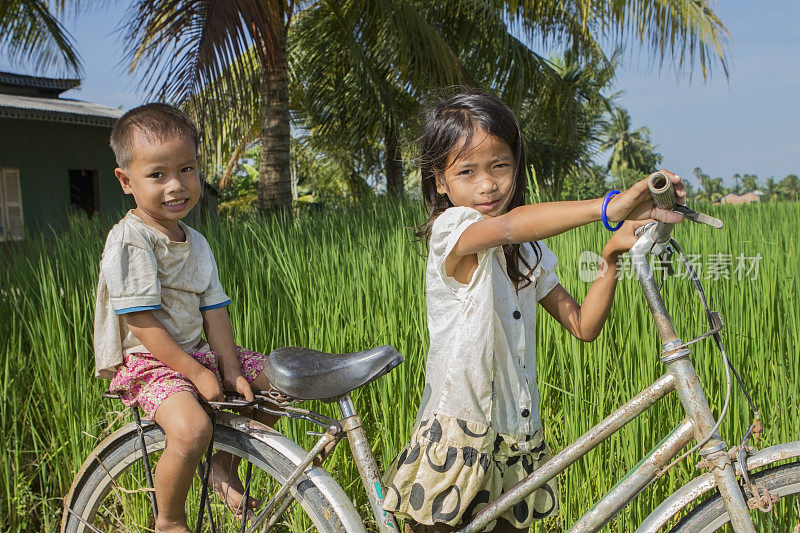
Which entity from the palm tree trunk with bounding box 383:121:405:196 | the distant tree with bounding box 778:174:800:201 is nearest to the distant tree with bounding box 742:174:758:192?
the distant tree with bounding box 778:174:800:201

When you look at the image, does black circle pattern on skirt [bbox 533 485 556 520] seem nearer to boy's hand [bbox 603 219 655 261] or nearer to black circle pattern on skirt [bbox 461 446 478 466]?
black circle pattern on skirt [bbox 461 446 478 466]

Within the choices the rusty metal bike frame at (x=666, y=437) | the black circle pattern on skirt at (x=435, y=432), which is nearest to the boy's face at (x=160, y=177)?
the black circle pattern on skirt at (x=435, y=432)

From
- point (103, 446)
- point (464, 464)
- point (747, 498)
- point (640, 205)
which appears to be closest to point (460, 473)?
point (464, 464)

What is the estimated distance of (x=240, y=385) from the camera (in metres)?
1.38

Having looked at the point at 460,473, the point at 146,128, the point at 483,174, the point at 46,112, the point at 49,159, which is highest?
the point at 46,112

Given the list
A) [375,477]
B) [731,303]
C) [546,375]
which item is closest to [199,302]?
[375,477]

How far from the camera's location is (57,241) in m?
3.27

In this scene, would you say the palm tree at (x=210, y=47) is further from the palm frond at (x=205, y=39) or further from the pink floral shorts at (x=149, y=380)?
the pink floral shorts at (x=149, y=380)

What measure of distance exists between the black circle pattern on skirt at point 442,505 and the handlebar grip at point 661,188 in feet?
1.95

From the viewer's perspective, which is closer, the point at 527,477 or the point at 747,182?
the point at 527,477

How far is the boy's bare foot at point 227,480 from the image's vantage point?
1.45m

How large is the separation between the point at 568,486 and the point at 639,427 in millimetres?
238

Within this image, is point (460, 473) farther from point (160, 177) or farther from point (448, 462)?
point (160, 177)

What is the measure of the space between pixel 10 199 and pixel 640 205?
10.4 meters
